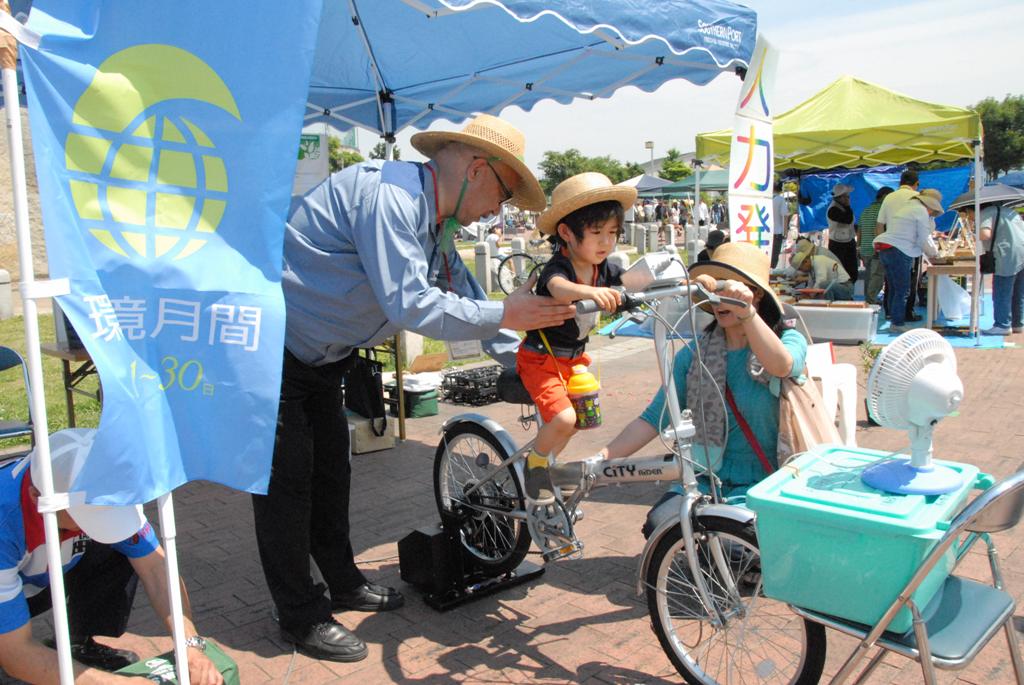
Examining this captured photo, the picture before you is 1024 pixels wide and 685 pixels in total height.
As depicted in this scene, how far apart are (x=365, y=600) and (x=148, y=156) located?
2.36 metres

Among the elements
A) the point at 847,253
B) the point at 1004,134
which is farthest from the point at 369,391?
the point at 1004,134

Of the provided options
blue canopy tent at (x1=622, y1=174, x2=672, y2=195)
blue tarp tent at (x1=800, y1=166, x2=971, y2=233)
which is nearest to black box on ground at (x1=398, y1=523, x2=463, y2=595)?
blue tarp tent at (x1=800, y1=166, x2=971, y2=233)

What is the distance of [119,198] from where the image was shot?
1930 mm

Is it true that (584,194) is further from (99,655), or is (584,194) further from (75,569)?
(99,655)

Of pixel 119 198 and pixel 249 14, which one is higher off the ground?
pixel 249 14

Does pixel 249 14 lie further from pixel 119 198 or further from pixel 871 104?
pixel 871 104

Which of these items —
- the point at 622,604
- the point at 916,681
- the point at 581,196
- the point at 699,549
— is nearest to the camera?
the point at 699,549

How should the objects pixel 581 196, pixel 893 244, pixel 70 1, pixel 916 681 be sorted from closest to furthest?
1. pixel 70 1
2. pixel 916 681
3. pixel 581 196
4. pixel 893 244

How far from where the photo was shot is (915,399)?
2.03 meters

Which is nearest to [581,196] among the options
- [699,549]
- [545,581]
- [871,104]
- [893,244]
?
[699,549]

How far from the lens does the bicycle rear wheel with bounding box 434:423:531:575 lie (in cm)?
369

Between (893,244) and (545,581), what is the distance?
29.2ft

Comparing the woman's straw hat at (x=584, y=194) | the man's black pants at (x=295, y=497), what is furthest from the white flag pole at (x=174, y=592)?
the woman's straw hat at (x=584, y=194)

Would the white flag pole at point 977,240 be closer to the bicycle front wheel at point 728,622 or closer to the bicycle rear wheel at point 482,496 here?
the bicycle rear wheel at point 482,496
